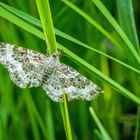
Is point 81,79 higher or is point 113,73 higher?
point 113,73

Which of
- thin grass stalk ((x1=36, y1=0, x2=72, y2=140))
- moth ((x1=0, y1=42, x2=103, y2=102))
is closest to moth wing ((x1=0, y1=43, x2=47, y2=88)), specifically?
moth ((x1=0, y1=42, x2=103, y2=102))

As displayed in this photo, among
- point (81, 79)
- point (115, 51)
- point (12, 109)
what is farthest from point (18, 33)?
point (81, 79)

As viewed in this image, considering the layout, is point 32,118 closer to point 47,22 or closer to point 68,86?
point 68,86

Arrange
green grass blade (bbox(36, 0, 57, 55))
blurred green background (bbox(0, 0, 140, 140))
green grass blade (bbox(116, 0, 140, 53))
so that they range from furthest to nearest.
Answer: blurred green background (bbox(0, 0, 140, 140))
green grass blade (bbox(116, 0, 140, 53))
green grass blade (bbox(36, 0, 57, 55))

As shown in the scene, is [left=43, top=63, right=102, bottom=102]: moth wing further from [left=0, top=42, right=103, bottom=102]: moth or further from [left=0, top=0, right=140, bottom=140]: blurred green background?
[left=0, top=0, right=140, bottom=140]: blurred green background

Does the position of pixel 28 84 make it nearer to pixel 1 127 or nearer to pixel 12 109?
pixel 1 127

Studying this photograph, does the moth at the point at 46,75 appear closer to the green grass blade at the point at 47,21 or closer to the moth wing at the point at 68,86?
the moth wing at the point at 68,86
